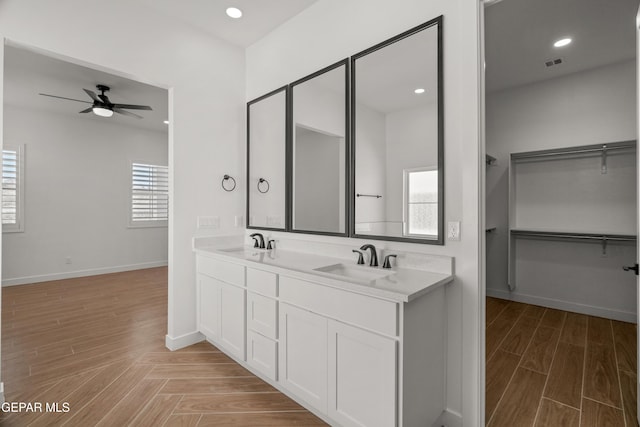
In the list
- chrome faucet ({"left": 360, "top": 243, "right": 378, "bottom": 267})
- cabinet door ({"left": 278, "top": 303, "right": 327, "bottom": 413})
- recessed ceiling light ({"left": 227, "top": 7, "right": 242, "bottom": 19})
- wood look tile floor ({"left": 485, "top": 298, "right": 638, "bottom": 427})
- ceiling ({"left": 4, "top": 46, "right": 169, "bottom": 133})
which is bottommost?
wood look tile floor ({"left": 485, "top": 298, "right": 638, "bottom": 427})

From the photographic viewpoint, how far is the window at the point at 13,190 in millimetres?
4820

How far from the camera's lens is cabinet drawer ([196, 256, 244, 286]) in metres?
2.35

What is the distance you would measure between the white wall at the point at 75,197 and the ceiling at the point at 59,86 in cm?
39

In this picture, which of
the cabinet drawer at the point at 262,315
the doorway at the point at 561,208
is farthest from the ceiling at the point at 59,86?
the doorway at the point at 561,208

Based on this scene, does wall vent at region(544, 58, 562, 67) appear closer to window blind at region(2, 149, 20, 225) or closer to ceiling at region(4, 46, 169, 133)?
ceiling at region(4, 46, 169, 133)

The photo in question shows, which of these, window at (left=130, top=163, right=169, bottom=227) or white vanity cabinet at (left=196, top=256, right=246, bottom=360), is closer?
white vanity cabinet at (left=196, top=256, right=246, bottom=360)

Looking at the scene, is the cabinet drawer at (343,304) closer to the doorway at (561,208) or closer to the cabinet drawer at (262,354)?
the cabinet drawer at (262,354)

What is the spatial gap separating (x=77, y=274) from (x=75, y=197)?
1.39m

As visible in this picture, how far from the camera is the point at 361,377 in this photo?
155 cm

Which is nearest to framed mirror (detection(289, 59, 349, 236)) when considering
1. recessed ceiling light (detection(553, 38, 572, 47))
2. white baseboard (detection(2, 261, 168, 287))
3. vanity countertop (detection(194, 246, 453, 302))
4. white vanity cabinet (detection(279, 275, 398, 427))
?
vanity countertop (detection(194, 246, 453, 302))

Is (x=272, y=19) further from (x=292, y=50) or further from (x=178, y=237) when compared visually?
(x=178, y=237)

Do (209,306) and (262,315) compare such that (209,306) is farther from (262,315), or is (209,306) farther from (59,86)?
(59,86)

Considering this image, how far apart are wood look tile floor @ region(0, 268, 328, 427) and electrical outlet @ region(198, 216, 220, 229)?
3.70 ft

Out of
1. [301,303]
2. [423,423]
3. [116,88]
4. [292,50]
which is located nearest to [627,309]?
[423,423]
